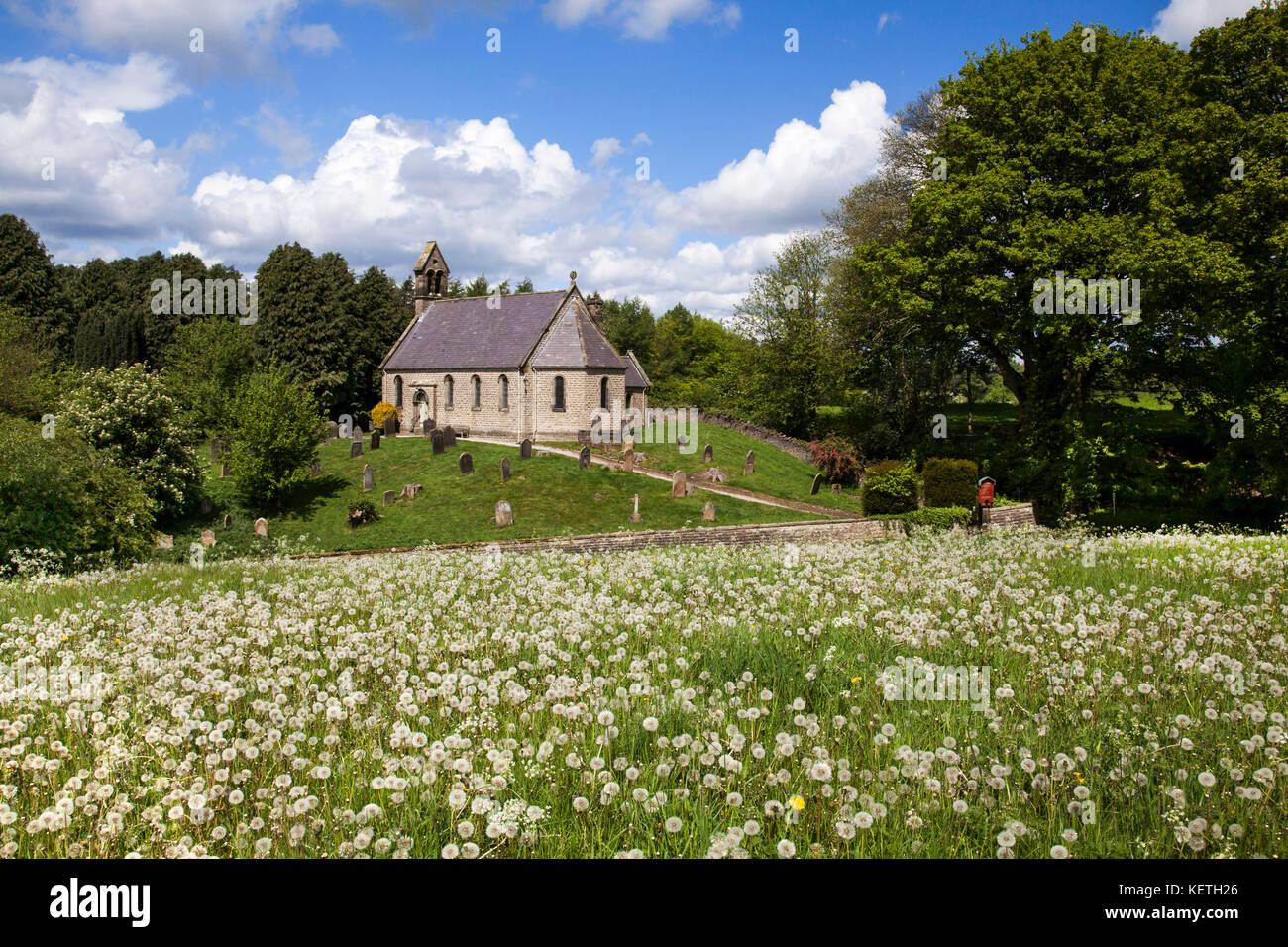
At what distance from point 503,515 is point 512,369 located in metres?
19.0

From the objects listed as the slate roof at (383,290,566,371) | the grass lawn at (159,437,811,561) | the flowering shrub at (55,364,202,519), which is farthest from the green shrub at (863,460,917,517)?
the flowering shrub at (55,364,202,519)

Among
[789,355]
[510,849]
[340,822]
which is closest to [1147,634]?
[510,849]

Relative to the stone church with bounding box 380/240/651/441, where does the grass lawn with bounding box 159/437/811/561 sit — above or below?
below

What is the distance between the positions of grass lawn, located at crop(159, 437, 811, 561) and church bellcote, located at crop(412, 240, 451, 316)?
21.4 metres

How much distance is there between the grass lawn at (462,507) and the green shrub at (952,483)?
6747 millimetres

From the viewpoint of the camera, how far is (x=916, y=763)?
4.50 m

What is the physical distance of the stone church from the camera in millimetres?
49469

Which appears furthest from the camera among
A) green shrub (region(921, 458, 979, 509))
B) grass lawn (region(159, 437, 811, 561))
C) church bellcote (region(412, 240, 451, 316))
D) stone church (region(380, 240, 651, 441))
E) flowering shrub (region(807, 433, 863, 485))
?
church bellcote (region(412, 240, 451, 316))

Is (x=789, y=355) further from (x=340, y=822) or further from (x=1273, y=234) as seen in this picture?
(x=340, y=822)

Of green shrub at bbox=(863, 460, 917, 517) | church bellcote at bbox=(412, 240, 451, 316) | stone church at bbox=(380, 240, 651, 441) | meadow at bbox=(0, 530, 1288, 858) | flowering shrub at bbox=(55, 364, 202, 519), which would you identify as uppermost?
church bellcote at bbox=(412, 240, 451, 316)

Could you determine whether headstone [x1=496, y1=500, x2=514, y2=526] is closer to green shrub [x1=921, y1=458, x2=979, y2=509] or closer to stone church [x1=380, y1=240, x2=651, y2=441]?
stone church [x1=380, y1=240, x2=651, y2=441]

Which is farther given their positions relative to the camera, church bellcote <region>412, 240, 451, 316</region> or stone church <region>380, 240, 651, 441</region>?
church bellcote <region>412, 240, 451, 316</region>

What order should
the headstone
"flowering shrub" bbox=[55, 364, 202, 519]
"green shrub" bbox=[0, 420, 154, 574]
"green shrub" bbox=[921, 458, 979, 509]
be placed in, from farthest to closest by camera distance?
1. the headstone
2. "flowering shrub" bbox=[55, 364, 202, 519]
3. "green shrub" bbox=[921, 458, 979, 509]
4. "green shrub" bbox=[0, 420, 154, 574]

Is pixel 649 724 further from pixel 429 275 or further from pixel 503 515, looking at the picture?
pixel 429 275
